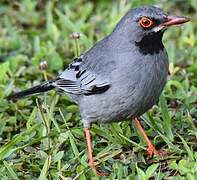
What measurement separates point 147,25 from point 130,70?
0.40 m

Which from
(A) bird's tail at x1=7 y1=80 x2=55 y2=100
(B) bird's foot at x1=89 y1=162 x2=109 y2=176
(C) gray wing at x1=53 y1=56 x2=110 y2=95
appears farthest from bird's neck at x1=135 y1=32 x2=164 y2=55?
(A) bird's tail at x1=7 y1=80 x2=55 y2=100

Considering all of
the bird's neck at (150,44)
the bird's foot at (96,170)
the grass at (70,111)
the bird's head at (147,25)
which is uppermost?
the bird's head at (147,25)

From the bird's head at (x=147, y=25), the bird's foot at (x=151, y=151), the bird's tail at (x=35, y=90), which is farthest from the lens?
the bird's tail at (x=35, y=90)

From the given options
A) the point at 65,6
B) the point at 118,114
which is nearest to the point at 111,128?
the point at 118,114

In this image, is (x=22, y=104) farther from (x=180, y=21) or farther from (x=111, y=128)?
(x=180, y=21)

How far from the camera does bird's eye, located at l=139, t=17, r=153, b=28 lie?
5.41m

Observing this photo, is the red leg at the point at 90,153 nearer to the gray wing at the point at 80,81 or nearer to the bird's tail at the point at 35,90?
the gray wing at the point at 80,81

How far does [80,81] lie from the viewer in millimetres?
5969

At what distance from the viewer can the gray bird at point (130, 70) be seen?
543 centimetres

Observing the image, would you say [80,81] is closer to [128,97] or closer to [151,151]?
[128,97]

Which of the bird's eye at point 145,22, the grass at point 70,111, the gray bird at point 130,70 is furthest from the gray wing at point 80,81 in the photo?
the bird's eye at point 145,22

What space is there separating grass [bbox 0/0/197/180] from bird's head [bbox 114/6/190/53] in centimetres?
86

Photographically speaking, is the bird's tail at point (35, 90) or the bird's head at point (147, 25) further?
the bird's tail at point (35, 90)

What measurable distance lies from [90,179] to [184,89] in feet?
6.24
